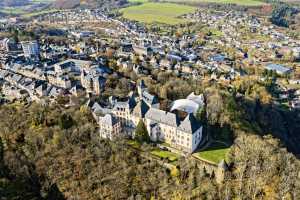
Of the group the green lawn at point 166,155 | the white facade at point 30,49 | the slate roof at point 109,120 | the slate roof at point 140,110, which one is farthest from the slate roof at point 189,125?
the white facade at point 30,49

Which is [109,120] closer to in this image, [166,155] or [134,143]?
[134,143]

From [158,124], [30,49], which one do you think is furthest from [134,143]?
[30,49]

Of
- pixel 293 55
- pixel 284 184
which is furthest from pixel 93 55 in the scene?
pixel 293 55

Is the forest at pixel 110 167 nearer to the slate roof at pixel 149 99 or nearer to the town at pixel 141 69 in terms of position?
the town at pixel 141 69

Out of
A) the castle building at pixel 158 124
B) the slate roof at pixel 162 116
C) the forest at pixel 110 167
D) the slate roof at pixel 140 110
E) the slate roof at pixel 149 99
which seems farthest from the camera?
the slate roof at pixel 149 99

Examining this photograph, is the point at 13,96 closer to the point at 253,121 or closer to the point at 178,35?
the point at 253,121

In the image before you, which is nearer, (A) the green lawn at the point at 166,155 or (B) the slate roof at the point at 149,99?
(A) the green lawn at the point at 166,155

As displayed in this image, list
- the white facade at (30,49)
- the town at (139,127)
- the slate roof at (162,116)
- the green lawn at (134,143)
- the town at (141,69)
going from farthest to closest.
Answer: the white facade at (30,49), the town at (141,69), the green lawn at (134,143), the slate roof at (162,116), the town at (139,127)
